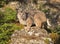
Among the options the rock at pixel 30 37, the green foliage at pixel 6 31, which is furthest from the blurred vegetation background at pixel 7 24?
the rock at pixel 30 37

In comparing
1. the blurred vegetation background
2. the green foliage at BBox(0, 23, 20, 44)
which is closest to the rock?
the blurred vegetation background

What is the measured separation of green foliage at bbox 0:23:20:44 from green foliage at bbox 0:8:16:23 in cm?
113

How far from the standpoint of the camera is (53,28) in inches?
632

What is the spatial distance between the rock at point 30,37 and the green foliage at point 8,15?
3838 millimetres

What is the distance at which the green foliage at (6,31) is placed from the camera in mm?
14585

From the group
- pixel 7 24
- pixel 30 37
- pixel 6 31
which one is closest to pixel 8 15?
pixel 7 24

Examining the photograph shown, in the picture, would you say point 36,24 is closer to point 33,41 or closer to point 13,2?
point 33,41

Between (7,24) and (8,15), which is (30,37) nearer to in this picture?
(7,24)

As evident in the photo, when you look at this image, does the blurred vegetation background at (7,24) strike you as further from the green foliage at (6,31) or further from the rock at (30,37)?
the rock at (30,37)

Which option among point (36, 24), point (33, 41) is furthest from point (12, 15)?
point (33, 41)

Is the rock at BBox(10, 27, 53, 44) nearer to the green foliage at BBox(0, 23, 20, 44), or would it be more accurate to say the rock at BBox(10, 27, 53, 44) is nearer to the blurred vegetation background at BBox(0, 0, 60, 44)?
the blurred vegetation background at BBox(0, 0, 60, 44)

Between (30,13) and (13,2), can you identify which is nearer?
(30,13)

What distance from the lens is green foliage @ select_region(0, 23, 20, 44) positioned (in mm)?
14585

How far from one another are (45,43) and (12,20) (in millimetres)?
5908
